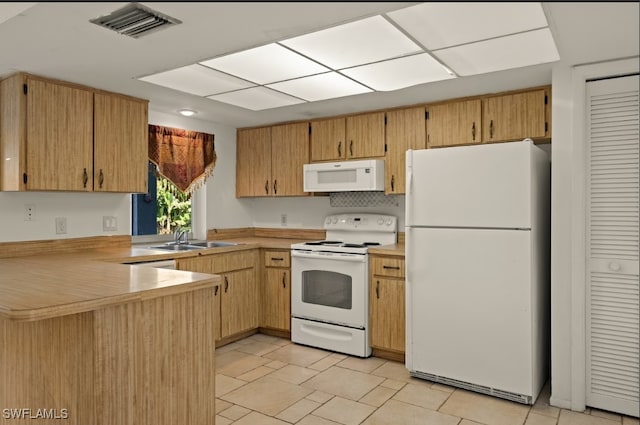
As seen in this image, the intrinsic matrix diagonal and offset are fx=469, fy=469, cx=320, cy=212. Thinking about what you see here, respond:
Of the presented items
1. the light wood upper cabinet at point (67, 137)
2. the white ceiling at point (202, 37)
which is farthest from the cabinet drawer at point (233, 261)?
the white ceiling at point (202, 37)

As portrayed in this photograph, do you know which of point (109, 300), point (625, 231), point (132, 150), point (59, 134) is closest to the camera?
point (109, 300)

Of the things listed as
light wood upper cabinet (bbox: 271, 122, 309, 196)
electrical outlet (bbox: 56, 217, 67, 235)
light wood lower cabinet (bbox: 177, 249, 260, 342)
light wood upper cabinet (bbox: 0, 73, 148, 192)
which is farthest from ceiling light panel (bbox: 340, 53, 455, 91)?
electrical outlet (bbox: 56, 217, 67, 235)

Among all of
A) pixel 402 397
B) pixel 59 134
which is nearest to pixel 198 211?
pixel 59 134

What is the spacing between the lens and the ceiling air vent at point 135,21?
202cm

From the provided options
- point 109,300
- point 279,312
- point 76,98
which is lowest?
point 279,312

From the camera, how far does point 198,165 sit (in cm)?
448

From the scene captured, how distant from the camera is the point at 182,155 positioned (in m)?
4.32

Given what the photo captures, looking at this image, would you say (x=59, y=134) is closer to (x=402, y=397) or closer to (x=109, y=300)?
(x=109, y=300)

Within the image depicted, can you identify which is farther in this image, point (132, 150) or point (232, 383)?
Result: point (132, 150)

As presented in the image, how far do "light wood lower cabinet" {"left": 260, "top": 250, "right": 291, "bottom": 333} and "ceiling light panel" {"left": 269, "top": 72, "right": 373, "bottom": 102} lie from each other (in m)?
1.46

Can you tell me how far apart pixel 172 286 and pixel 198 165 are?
2.61m

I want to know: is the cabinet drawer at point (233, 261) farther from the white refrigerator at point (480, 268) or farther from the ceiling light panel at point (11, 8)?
the ceiling light panel at point (11, 8)

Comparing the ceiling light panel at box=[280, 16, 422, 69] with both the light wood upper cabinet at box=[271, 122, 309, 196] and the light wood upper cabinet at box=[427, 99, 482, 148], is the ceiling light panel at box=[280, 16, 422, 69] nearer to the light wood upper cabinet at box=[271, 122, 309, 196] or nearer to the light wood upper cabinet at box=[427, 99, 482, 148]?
the light wood upper cabinet at box=[427, 99, 482, 148]

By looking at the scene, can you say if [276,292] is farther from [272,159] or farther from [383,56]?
[383,56]
